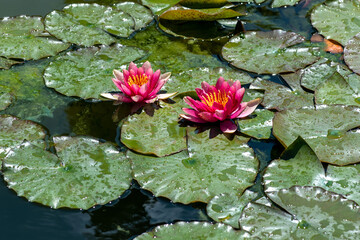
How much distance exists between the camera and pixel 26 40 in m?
3.81

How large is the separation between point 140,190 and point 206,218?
1.36 feet

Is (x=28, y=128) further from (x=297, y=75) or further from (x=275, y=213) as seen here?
(x=297, y=75)

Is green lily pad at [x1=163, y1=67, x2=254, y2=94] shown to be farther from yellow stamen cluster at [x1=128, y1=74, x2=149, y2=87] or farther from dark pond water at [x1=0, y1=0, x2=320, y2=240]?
dark pond water at [x1=0, y1=0, x2=320, y2=240]

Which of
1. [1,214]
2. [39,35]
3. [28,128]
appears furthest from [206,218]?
[39,35]

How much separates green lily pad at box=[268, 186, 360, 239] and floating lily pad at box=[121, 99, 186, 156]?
2.23 feet

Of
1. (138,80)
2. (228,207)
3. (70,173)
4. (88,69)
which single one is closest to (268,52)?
(138,80)

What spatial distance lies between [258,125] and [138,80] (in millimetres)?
828

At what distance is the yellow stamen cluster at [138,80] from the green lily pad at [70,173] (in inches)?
19.5

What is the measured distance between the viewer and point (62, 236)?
246cm

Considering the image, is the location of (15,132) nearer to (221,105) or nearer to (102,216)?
(102,216)

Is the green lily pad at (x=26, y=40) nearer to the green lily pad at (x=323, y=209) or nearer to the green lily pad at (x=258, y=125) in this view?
the green lily pad at (x=258, y=125)

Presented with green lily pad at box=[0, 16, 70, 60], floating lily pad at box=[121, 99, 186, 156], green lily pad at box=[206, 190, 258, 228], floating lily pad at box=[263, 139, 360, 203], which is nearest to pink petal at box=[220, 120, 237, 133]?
floating lily pad at box=[121, 99, 186, 156]

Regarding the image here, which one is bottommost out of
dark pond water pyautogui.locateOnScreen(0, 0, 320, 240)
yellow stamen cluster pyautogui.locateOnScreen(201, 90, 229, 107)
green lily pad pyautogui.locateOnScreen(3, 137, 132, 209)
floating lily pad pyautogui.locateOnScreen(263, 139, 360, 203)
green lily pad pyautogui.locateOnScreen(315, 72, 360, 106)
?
dark pond water pyautogui.locateOnScreen(0, 0, 320, 240)

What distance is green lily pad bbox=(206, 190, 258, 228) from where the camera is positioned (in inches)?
96.5
